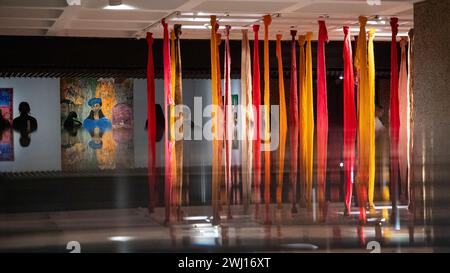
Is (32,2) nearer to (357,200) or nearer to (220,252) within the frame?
(357,200)

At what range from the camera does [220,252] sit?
11.5ft

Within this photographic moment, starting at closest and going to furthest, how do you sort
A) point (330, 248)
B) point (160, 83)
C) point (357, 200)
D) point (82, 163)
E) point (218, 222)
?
point (330, 248)
point (218, 222)
point (357, 200)
point (82, 163)
point (160, 83)

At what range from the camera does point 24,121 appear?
22953 millimetres

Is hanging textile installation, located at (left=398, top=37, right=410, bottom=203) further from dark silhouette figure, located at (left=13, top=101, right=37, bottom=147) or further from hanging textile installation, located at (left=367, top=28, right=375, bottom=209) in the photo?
dark silhouette figure, located at (left=13, top=101, right=37, bottom=147)

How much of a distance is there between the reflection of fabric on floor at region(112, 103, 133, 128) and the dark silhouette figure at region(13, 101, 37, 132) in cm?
239

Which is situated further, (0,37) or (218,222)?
(0,37)

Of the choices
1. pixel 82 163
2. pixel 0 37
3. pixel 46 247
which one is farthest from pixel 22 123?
pixel 46 247

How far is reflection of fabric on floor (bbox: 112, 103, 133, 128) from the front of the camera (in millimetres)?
23009

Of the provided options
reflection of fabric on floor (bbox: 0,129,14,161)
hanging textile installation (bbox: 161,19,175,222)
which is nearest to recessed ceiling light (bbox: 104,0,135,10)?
hanging textile installation (bbox: 161,19,175,222)

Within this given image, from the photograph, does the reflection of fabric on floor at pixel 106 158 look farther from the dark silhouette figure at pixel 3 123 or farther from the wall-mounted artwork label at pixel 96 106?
the dark silhouette figure at pixel 3 123

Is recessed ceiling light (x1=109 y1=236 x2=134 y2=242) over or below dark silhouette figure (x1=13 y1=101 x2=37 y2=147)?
below

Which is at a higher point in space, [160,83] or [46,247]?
[160,83]

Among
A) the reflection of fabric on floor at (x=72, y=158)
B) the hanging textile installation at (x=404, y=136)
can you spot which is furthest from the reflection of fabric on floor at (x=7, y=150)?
the hanging textile installation at (x=404, y=136)

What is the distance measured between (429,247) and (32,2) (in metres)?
11.4
